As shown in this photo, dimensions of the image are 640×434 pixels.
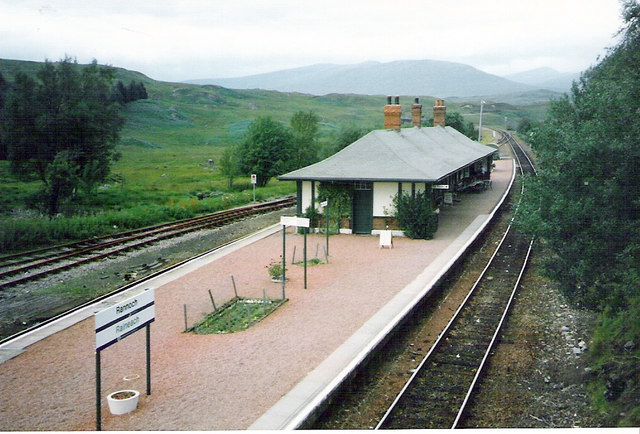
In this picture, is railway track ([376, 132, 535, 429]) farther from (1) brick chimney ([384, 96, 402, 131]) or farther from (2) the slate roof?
(1) brick chimney ([384, 96, 402, 131])

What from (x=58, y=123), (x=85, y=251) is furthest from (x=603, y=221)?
(x=58, y=123)

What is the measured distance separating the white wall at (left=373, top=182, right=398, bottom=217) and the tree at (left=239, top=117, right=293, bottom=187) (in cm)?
1867

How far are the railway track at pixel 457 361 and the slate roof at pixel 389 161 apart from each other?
19.4ft

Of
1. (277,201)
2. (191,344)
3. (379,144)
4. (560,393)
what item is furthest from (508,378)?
(277,201)

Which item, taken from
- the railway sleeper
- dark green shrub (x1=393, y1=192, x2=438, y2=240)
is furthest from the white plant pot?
dark green shrub (x1=393, y1=192, x2=438, y2=240)

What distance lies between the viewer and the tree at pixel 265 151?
4238 cm

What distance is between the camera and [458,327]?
44.9 ft

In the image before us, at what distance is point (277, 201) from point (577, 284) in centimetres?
2497

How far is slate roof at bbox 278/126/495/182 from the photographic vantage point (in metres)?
23.6

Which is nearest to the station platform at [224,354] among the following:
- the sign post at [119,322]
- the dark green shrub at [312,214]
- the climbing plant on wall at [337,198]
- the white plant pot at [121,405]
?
the white plant pot at [121,405]

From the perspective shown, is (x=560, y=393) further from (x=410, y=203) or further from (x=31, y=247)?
(x=31, y=247)

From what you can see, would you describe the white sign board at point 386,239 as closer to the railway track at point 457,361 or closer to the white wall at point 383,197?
the white wall at point 383,197

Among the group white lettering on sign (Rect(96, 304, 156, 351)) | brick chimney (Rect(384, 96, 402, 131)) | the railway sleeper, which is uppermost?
brick chimney (Rect(384, 96, 402, 131))

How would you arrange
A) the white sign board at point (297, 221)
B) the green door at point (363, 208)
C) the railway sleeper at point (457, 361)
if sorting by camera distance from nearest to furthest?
the railway sleeper at point (457, 361), the white sign board at point (297, 221), the green door at point (363, 208)
